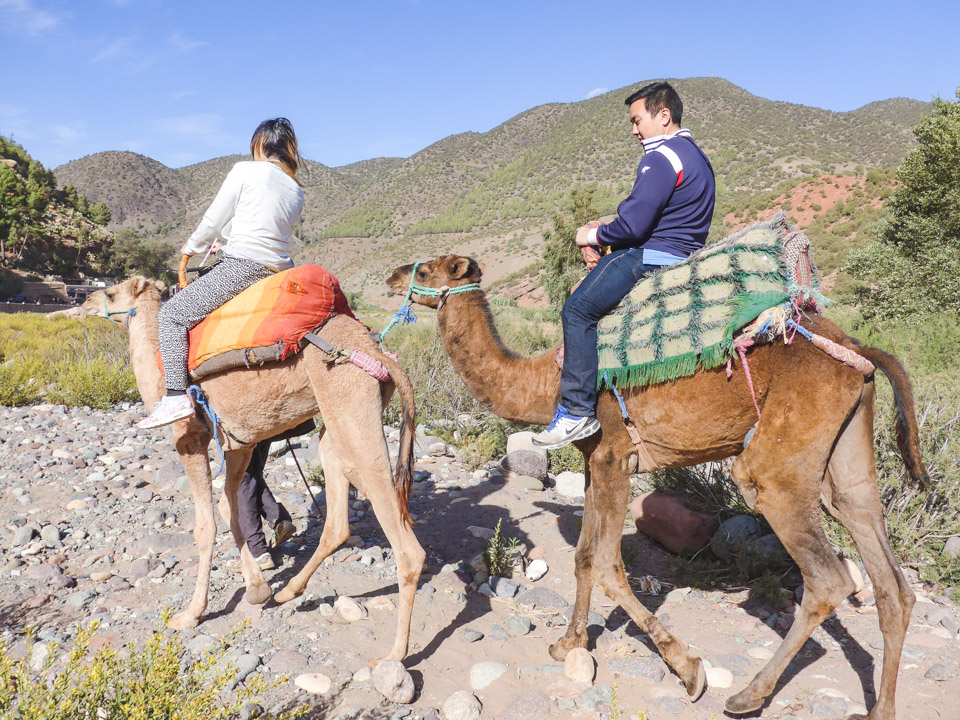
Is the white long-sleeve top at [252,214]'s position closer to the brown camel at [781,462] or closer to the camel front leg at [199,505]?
the camel front leg at [199,505]

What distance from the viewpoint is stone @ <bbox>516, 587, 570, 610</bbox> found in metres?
4.79

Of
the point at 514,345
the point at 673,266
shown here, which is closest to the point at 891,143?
the point at 514,345

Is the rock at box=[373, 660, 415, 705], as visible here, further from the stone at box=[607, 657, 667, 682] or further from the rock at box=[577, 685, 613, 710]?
the stone at box=[607, 657, 667, 682]

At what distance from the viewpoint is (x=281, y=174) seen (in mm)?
4281

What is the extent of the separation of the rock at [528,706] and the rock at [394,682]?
52 cm

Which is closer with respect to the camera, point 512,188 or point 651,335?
point 651,335

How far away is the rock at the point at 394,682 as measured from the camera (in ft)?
11.3

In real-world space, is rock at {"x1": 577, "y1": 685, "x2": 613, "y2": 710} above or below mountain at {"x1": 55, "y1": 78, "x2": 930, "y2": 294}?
below

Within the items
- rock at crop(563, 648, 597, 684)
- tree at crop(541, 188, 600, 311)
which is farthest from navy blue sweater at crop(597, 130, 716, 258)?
tree at crop(541, 188, 600, 311)

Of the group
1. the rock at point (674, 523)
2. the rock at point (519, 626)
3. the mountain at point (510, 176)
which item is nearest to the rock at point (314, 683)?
the rock at point (519, 626)

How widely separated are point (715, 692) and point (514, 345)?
8.39 metres

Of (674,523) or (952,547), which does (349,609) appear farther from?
(952,547)

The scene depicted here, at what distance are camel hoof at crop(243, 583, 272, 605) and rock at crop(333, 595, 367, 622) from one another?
1.62 ft

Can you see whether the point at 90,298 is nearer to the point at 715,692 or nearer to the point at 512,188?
the point at 715,692
